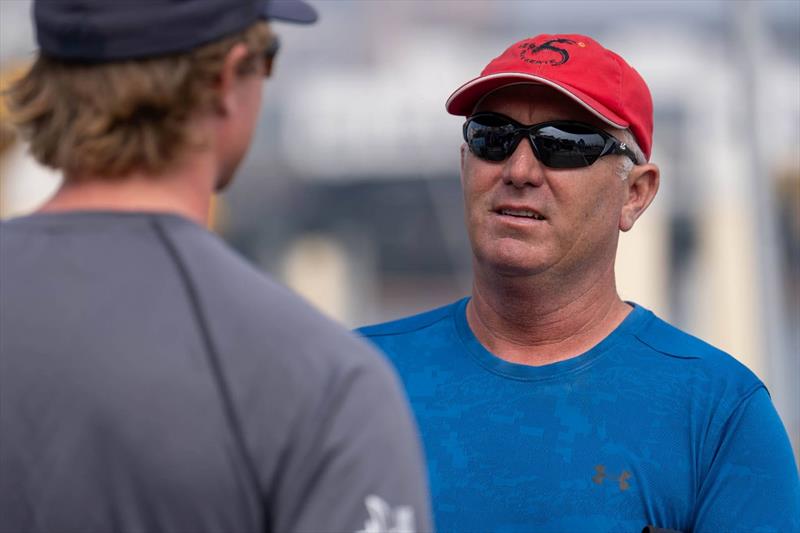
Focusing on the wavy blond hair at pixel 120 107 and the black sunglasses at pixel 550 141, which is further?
the black sunglasses at pixel 550 141

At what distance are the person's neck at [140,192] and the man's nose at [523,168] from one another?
3.63 ft

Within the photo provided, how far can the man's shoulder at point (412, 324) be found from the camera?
2.75 meters

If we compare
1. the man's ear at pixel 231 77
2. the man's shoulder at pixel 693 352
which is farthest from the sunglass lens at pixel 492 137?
A: the man's ear at pixel 231 77

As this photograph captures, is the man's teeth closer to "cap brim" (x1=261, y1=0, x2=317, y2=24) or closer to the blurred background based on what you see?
"cap brim" (x1=261, y1=0, x2=317, y2=24)

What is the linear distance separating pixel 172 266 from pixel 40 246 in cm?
18

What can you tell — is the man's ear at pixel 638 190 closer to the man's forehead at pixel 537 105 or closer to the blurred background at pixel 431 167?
the man's forehead at pixel 537 105

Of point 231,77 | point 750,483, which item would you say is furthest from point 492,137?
point 231,77

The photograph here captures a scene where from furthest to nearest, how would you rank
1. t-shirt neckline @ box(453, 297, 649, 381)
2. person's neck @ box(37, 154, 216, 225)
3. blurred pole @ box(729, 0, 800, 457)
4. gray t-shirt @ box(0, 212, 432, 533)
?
blurred pole @ box(729, 0, 800, 457) → t-shirt neckline @ box(453, 297, 649, 381) → person's neck @ box(37, 154, 216, 225) → gray t-shirt @ box(0, 212, 432, 533)

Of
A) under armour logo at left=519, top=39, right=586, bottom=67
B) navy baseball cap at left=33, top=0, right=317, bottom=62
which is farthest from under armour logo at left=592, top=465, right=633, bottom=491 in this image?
navy baseball cap at left=33, top=0, right=317, bottom=62

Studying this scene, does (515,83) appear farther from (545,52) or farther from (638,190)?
(638,190)

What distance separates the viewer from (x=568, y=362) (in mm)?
2537

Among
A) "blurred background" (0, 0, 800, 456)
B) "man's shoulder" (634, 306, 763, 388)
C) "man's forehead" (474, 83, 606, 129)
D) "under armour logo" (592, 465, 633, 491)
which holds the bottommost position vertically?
"blurred background" (0, 0, 800, 456)

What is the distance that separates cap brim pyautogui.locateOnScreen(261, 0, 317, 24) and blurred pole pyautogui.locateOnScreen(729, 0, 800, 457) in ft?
20.6

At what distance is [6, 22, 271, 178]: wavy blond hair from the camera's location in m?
1.53
